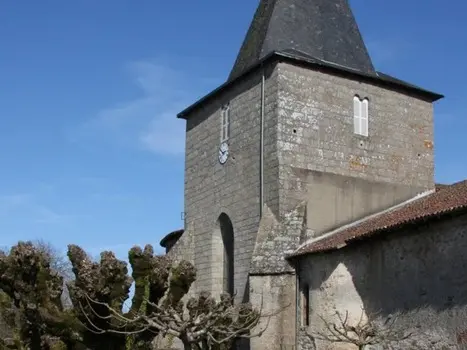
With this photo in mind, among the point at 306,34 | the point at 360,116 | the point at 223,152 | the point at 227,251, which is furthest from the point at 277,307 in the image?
the point at 306,34

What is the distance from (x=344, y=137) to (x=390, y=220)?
15.1 ft

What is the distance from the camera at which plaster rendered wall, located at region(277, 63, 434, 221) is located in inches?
778

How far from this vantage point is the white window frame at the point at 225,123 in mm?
22141

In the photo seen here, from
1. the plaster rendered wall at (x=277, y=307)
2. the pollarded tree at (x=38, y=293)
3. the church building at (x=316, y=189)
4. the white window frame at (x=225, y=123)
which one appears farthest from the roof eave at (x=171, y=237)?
the pollarded tree at (x=38, y=293)

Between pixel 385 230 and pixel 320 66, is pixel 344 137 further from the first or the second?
pixel 385 230

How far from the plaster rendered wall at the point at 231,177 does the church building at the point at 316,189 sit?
0.05 meters

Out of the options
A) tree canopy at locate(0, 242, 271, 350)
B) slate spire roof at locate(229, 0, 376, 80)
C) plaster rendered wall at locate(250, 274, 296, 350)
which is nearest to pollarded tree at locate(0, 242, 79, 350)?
tree canopy at locate(0, 242, 271, 350)

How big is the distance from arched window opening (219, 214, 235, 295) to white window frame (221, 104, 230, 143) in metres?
2.49

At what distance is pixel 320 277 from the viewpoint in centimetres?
1742

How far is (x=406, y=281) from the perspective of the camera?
591 inches

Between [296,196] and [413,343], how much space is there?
236 inches

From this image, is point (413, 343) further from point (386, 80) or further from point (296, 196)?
point (386, 80)

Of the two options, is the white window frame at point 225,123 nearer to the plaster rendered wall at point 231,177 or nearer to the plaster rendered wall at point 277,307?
the plaster rendered wall at point 231,177

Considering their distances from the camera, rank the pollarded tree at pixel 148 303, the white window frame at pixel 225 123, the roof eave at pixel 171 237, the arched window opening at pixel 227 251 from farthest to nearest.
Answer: the roof eave at pixel 171 237
the white window frame at pixel 225 123
the arched window opening at pixel 227 251
the pollarded tree at pixel 148 303
